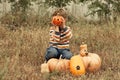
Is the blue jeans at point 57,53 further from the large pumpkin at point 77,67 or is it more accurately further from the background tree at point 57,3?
the background tree at point 57,3

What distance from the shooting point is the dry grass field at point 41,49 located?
6.21 meters

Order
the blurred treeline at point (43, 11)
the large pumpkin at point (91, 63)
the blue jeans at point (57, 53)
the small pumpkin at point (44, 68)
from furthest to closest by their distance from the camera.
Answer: the blurred treeline at point (43, 11) < the blue jeans at point (57, 53) < the large pumpkin at point (91, 63) < the small pumpkin at point (44, 68)

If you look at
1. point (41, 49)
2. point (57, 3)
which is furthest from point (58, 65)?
point (57, 3)

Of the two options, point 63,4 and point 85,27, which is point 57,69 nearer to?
point 85,27

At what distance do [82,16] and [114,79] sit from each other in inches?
196

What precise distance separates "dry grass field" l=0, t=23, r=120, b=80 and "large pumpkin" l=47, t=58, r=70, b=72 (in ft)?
0.30

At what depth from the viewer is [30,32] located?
28.7 ft

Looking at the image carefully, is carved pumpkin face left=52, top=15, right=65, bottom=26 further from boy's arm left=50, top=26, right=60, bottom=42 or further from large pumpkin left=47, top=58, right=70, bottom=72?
large pumpkin left=47, top=58, right=70, bottom=72

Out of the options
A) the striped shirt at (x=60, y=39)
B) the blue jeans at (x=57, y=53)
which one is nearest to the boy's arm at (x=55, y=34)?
the striped shirt at (x=60, y=39)

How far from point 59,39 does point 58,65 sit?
52 centimetres

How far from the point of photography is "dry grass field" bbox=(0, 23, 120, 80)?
6.21 metres

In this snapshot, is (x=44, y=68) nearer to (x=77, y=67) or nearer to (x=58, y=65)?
(x=58, y=65)

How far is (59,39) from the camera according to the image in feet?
22.1

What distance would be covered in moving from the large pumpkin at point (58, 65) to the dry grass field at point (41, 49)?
93 mm
